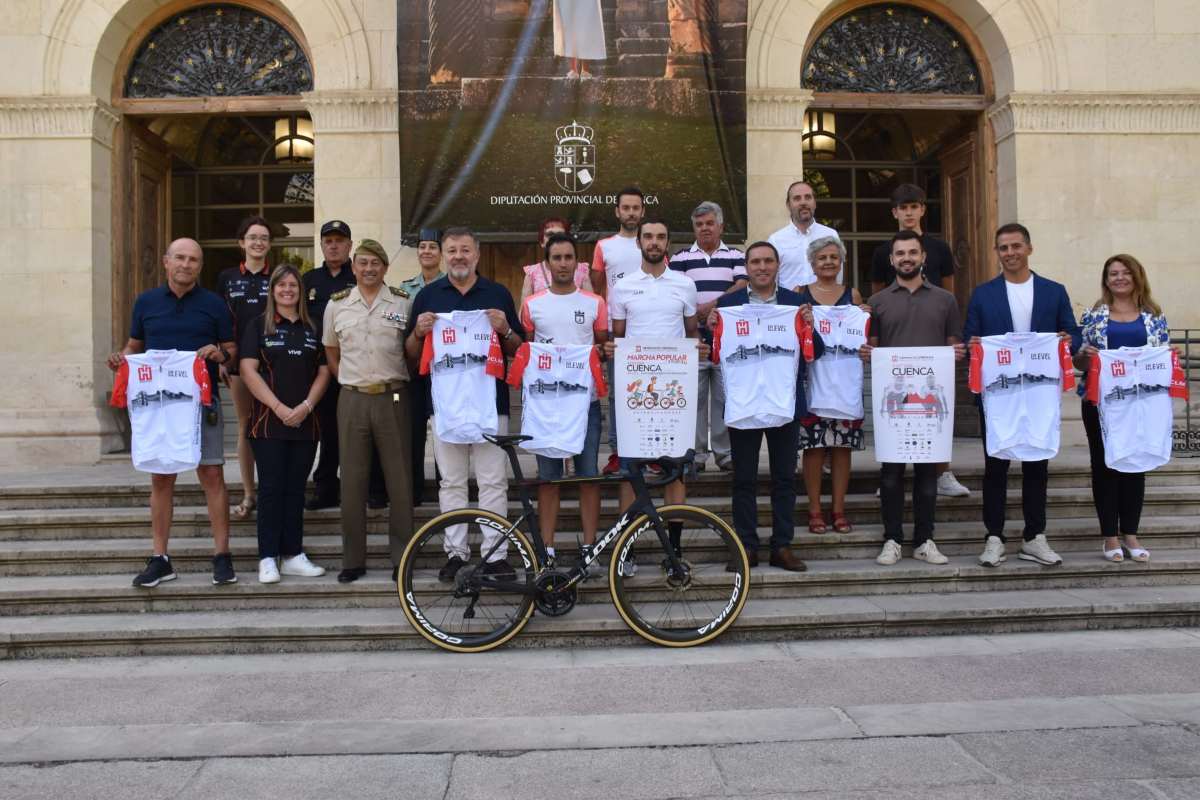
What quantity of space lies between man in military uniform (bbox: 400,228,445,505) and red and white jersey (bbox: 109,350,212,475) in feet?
4.50

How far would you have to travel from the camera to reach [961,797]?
143 inches

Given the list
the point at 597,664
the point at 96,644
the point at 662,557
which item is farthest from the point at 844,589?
the point at 96,644

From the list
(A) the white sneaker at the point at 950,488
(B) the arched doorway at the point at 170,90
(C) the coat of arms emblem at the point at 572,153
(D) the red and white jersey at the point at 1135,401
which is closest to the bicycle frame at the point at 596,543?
(A) the white sneaker at the point at 950,488

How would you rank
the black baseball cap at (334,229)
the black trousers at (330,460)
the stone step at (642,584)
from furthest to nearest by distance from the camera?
the black baseball cap at (334,229), the black trousers at (330,460), the stone step at (642,584)

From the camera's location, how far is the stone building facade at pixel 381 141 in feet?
36.0

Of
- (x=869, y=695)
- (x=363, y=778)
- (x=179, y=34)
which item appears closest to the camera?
(x=363, y=778)

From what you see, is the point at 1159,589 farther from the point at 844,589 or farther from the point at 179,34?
the point at 179,34

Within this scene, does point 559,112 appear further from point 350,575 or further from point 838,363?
point 350,575

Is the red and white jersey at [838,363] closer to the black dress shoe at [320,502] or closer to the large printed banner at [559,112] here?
the black dress shoe at [320,502]

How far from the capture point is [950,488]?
766cm

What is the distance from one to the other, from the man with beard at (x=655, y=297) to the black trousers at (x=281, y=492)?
220cm

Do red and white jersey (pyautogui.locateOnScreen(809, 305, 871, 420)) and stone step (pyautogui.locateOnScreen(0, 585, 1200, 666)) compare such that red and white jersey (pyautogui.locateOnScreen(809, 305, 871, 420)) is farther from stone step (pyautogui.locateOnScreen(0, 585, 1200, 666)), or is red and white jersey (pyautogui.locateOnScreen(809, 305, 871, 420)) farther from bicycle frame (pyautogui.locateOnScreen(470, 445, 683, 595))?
bicycle frame (pyautogui.locateOnScreen(470, 445, 683, 595))

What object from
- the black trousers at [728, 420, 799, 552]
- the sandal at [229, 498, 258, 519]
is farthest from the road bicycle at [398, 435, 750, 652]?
the sandal at [229, 498, 258, 519]

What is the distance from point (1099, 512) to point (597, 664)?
12.8ft
